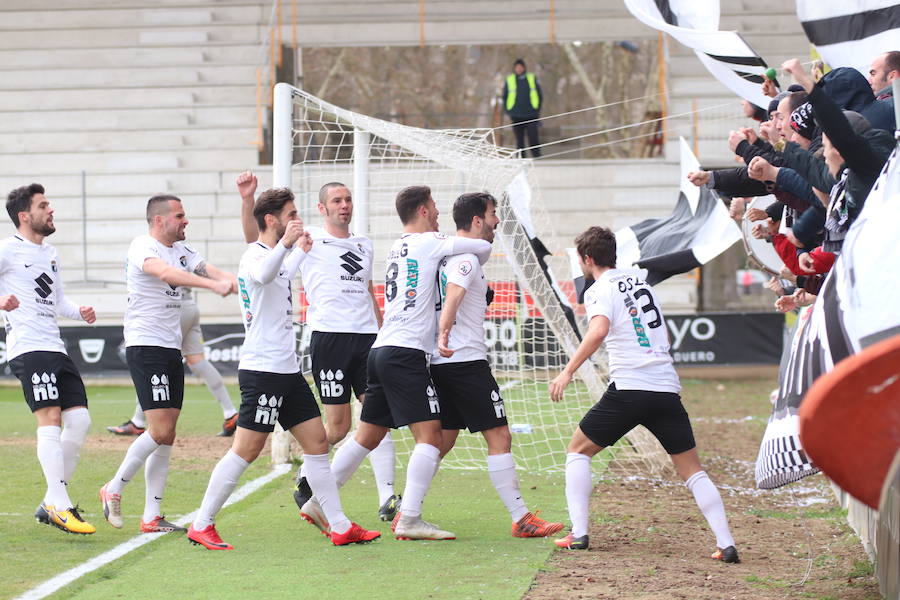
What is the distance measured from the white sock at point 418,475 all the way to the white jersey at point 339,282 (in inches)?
47.0

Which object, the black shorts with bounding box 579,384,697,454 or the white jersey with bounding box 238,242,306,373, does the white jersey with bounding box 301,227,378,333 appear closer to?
the white jersey with bounding box 238,242,306,373

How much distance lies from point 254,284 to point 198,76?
17397mm

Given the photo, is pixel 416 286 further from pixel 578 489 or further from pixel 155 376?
pixel 155 376

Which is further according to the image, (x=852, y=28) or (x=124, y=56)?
(x=124, y=56)

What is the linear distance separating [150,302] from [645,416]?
3130 mm

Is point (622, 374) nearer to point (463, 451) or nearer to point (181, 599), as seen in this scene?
point (181, 599)

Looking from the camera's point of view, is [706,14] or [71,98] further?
[71,98]

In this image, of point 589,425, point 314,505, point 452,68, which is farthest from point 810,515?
point 452,68

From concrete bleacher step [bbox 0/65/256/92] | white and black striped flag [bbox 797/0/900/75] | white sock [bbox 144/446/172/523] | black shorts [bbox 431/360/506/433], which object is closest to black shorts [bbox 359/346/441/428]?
black shorts [bbox 431/360/506/433]

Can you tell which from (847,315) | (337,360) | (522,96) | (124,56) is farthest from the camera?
(124,56)

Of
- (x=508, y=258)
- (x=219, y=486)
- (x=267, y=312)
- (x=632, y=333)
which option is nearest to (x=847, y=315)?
(x=632, y=333)

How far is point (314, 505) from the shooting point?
6746mm

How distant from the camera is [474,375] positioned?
6668mm

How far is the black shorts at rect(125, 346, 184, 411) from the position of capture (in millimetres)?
6914
